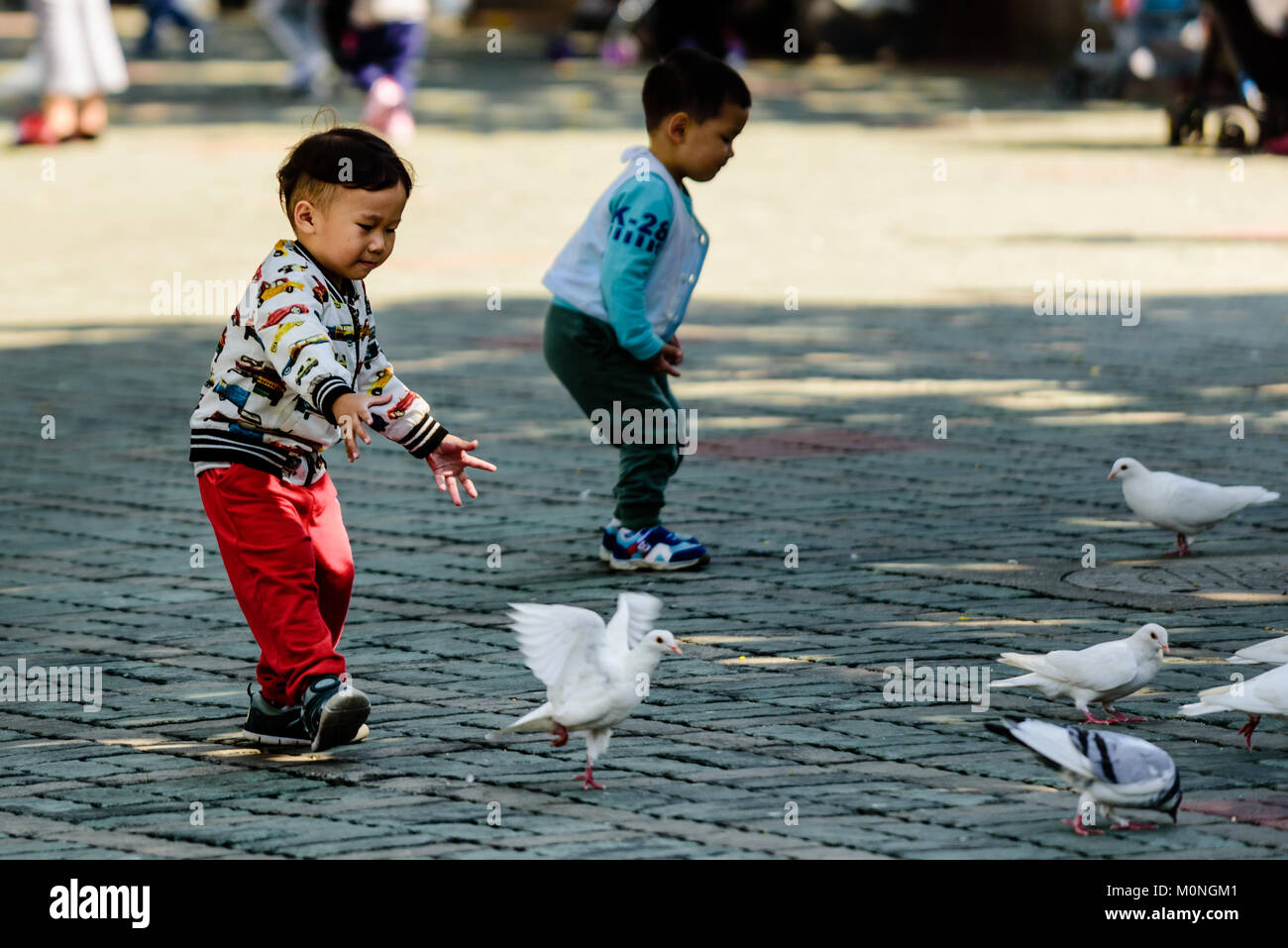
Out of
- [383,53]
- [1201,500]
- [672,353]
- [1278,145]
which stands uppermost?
[383,53]

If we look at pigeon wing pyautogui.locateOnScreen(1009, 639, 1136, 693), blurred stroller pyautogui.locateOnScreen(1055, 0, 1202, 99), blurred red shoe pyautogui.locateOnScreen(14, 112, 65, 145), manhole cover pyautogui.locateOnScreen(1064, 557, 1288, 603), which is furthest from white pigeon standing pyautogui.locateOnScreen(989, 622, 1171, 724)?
blurred red shoe pyautogui.locateOnScreen(14, 112, 65, 145)

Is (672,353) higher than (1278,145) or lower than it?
lower

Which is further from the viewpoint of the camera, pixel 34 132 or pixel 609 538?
pixel 34 132

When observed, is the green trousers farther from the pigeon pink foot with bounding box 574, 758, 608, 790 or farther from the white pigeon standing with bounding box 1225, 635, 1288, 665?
the white pigeon standing with bounding box 1225, 635, 1288, 665

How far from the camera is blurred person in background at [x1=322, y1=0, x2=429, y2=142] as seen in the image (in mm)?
19453

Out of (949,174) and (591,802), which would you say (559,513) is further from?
(949,174)

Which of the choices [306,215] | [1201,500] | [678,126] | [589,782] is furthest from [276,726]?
[1201,500]

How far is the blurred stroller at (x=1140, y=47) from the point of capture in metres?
20.8

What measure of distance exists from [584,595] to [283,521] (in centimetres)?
177

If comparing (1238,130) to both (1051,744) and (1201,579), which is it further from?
(1051,744)

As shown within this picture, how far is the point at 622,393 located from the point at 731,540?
2.45 feet

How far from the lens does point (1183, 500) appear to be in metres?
6.73

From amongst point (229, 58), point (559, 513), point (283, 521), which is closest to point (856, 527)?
point (559, 513)

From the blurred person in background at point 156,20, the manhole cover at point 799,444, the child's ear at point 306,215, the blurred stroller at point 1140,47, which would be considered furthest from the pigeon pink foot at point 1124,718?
the blurred person in background at point 156,20
